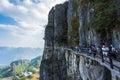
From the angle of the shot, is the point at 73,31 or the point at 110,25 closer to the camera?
the point at 110,25

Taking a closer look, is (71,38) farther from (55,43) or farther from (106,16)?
(106,16)

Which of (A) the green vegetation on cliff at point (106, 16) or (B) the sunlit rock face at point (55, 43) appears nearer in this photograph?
(A) the green vegetation on cliff at point (106, 16)

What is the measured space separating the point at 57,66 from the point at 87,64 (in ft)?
150

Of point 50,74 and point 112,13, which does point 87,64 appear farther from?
point 50,74

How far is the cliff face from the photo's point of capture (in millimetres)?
35656

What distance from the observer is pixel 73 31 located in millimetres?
62406

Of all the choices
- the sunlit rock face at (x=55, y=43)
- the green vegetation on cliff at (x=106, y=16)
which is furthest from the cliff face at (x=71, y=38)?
the green vegetation on cliff at (x=106, y=16)

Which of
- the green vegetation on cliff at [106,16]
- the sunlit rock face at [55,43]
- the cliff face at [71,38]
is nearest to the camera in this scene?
the green vegetation on cliff at [106,16]

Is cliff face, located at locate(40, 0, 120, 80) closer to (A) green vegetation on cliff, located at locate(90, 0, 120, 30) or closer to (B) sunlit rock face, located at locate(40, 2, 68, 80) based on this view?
(B) sunlit rock face, located at locate(40, 2, 68, 80)

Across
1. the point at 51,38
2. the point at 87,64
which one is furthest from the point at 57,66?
the point at 87,64

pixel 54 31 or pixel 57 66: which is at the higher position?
pixel 54 31

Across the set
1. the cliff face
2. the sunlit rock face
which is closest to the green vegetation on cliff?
the cliff face

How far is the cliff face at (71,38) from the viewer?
117 ft

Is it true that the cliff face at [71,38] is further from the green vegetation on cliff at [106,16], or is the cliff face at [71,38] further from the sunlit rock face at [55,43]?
the green vegetation on cliff at [106,16]
